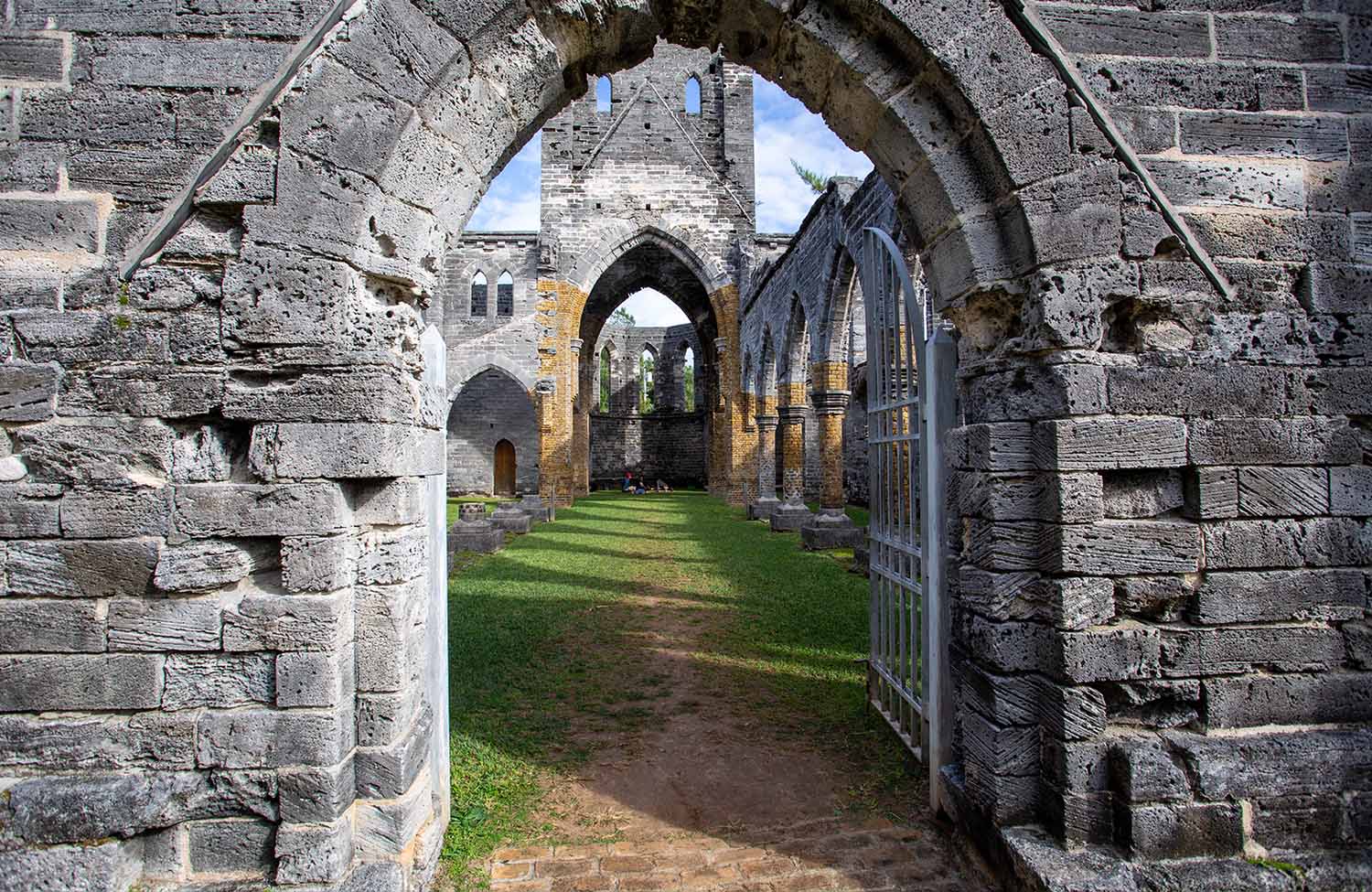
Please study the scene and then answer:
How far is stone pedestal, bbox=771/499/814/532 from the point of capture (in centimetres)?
1441

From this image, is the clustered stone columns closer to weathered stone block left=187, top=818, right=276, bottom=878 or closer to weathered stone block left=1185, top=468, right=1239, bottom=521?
weathered stone block left=187, top=818, right=276, bottom=878

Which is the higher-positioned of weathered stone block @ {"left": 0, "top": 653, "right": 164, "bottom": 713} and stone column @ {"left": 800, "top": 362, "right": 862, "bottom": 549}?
stone column @ {"left": 800, "top": 362, "right": 862, "bottom": 549}

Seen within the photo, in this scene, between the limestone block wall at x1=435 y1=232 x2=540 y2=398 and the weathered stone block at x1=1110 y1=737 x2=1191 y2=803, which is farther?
the limestone block wall at x1=435 y1=232 x2=540 y2=398

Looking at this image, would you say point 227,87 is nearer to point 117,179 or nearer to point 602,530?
point 117,179

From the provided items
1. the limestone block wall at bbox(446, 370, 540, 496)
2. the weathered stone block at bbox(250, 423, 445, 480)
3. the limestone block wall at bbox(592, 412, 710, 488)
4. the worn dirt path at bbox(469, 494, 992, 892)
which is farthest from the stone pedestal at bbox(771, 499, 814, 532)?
the limestone block wall at bbox(592, 412, 710, 488)

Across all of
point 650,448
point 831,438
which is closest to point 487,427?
point 650,448

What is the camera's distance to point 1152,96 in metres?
2.89

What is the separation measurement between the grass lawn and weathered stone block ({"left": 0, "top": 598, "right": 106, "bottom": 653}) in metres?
1.61

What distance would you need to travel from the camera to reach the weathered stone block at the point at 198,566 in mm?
2500

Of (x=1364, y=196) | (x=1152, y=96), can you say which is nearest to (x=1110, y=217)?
(x=1152, y=96)

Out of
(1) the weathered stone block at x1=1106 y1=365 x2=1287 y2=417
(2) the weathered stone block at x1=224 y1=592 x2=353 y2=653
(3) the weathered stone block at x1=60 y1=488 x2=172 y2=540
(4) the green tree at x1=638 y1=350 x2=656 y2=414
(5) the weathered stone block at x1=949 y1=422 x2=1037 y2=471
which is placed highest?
(4) the green tree at x1=638 y1=350 x2=656 y2=414

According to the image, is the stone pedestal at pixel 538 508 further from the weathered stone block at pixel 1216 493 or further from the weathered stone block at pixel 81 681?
the weathered stone block at pixel 1216 493

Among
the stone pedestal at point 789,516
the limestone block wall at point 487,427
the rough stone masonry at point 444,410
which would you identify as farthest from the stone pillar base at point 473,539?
the limestone block wall at point 487,427

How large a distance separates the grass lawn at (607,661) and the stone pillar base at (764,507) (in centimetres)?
452
